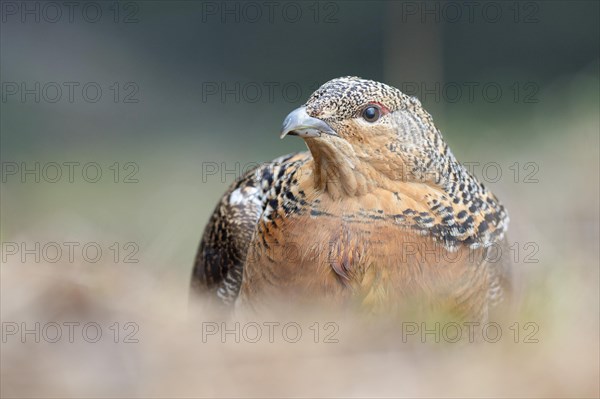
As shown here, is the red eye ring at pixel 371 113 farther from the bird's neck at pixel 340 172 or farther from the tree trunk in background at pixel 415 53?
the tree trunk in background at pixel 415 53

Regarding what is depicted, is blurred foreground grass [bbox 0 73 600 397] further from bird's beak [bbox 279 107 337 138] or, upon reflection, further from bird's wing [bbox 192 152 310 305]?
bird's beak [bbox 279 107 337 138]

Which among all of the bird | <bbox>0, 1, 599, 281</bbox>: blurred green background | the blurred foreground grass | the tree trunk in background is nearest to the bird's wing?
the blurred foreground grass

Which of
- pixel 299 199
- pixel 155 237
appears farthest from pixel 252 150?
pixel 299 199

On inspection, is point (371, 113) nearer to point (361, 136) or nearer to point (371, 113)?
point (371, 113)

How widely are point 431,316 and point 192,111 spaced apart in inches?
401

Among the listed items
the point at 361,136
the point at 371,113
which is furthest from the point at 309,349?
the point at 371,113

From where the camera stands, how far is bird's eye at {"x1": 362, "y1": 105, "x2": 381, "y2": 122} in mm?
4797

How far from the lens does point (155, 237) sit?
34.6 ft

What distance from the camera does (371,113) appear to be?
4809mm

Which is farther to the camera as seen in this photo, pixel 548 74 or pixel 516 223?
pixel 548 74

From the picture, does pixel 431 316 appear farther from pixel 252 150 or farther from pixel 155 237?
pixel 252 150

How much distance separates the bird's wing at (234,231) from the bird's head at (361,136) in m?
0.91

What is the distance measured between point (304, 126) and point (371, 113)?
45cm

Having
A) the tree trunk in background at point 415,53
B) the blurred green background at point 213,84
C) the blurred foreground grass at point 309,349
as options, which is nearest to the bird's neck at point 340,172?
the blurred foreground grass at point 309,349
